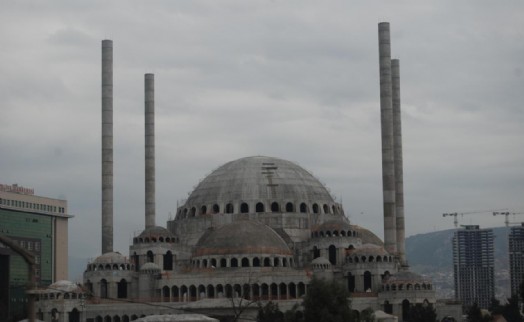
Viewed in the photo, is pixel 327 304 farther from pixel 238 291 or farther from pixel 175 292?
pixel 175 292

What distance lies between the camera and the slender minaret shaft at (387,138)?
375ft

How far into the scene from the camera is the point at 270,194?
118m

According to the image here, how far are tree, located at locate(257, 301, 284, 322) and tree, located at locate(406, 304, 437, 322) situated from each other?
13.0 m

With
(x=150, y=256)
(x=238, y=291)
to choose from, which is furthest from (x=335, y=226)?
(x=150, y=256)

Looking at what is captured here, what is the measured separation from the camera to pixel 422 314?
313 ft

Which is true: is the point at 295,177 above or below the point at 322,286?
above

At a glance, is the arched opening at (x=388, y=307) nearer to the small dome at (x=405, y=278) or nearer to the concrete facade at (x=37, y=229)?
the small dome at (x=405, y=278)

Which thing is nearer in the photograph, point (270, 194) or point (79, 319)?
point (79, 319)

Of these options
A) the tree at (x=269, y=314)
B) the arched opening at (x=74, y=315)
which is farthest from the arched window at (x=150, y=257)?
the tree at (x=269, y=314)

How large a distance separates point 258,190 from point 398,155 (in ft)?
58.3

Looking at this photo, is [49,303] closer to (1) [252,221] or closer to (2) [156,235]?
(2) [156,235]

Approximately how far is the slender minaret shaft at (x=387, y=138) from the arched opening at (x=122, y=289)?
2710 cm

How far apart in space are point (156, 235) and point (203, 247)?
6.48 meters

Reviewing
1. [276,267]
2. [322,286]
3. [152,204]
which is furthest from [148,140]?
[322,286]
